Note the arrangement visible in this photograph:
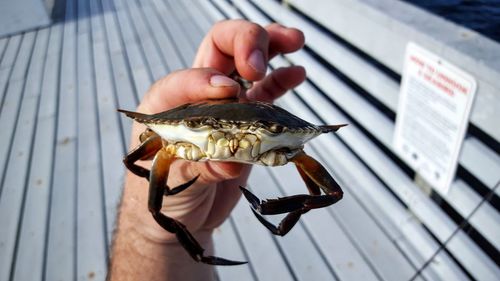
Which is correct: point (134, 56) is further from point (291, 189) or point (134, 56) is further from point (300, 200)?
point (300, 200)

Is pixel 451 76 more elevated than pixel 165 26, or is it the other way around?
pixel 451 76

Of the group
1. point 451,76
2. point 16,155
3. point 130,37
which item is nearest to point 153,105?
point 451,76

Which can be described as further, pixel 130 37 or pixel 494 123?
pixel 130 37

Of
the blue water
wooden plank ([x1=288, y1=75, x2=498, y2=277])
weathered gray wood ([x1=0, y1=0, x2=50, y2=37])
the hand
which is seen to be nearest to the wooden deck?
wooden plank ([x1=288, y1=75, x2=498, y2=277])

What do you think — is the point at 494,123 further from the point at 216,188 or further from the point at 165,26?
the point at 165,26

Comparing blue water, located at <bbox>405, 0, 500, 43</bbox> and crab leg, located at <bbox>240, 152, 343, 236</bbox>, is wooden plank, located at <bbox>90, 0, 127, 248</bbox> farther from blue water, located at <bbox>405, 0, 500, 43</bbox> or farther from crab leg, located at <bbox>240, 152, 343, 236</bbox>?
blue water, located at <bbox>405, 0, 500, 43</bbox>

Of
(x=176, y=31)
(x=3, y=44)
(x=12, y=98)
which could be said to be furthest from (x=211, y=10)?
(x=3, y=44)
